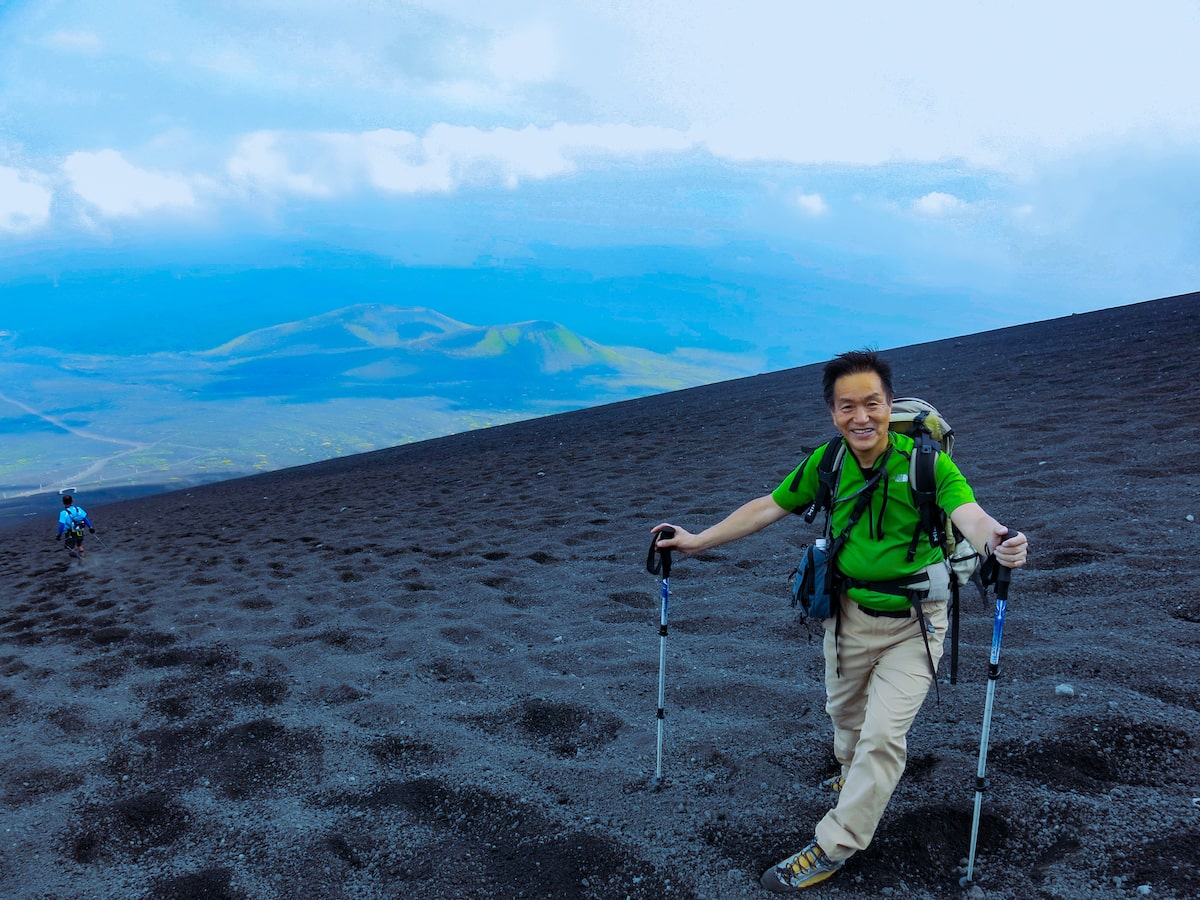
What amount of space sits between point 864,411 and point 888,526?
45cm

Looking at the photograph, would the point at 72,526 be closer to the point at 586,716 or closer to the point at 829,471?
the point at 586,716

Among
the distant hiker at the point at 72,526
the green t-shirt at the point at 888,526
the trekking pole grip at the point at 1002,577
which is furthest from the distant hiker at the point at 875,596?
the distant hiker at the point at 72,526

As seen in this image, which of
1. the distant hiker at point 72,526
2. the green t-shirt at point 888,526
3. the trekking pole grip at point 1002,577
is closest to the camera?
the trekking pole grip at point 1002,577

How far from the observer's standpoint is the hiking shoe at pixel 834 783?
3.49m

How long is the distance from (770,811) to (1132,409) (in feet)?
29.9

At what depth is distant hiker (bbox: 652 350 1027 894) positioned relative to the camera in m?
2.71

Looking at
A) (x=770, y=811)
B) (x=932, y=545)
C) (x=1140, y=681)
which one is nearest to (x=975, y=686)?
(x=1140, y=681)

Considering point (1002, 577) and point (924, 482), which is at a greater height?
point (924, 482)

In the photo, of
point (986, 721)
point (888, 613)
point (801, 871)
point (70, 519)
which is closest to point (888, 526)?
point (888, 613)

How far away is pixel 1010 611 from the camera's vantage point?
504 centimetres

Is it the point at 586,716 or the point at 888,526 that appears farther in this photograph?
the point at 586,716

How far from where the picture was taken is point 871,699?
112 inches

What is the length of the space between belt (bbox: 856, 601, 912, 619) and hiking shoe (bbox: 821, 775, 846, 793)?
1016 mm

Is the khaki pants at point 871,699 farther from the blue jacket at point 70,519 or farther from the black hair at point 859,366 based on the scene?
the blue jacket at point 70,519
